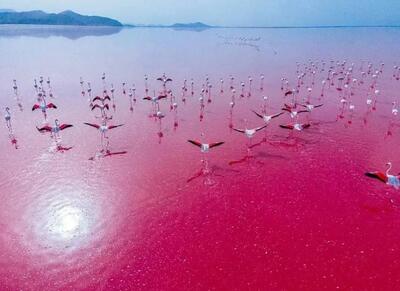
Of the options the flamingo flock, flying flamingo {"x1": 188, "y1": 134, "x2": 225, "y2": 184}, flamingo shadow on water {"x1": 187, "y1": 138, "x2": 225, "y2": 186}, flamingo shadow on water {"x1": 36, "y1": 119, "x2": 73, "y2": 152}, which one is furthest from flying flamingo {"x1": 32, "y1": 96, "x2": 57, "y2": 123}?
flamingo shadow on water {"x1": 187, "y1": 138, "x2": 225, "y2": 186}

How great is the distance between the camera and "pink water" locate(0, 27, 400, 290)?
8.84 m

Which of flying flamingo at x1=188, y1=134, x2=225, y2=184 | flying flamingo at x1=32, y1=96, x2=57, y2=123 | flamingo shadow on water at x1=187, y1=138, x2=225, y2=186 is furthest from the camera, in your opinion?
flying flamingo at x1=32, y1=96, x2=57, y2=123

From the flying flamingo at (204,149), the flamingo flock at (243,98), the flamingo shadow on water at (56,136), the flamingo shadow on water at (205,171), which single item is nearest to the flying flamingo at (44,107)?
the flamingo flock at (243,98)

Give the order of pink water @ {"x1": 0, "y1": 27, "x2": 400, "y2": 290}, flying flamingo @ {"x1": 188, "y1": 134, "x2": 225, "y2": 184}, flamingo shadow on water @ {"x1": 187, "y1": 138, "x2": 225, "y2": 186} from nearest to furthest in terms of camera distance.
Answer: pink water @ {"x1": 0, "y1": 27, "x2": 400, "y2": 290}, flamingo shadow on water @ {"x1": 187, "y1": 138, "x2": 225, "y2": 186}, flying flamingo @ {"x1": 188, "y1": 134, "x2": 225, "y2": 184}

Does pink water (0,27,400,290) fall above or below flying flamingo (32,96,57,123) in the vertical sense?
below

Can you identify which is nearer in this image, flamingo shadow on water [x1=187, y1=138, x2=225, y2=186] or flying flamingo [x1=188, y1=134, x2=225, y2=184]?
flamingo shadow on water [x1=187, y1=138, x2=225, y2=186]

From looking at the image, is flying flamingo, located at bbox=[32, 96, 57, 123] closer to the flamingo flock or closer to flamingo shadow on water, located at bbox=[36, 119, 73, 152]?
the flamingo flock

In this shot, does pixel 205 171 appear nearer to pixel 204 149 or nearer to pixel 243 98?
pixel 204 149

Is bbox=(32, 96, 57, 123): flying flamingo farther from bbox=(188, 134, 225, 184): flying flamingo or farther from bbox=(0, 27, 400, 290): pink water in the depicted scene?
bbox=(188, 134, 225, 184): flying flamingo

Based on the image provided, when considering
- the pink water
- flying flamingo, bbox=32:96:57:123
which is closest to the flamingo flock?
flying flamingo, bbox=32:96:57:123

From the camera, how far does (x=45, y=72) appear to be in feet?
107

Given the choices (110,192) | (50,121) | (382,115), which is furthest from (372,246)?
(50,121)

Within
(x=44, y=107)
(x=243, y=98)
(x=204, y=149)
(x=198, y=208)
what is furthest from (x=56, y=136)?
(x=243, y=98)

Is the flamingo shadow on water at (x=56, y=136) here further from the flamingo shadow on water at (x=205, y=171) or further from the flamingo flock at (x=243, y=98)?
the flamingo shadow on water at (x=205, y=171)
